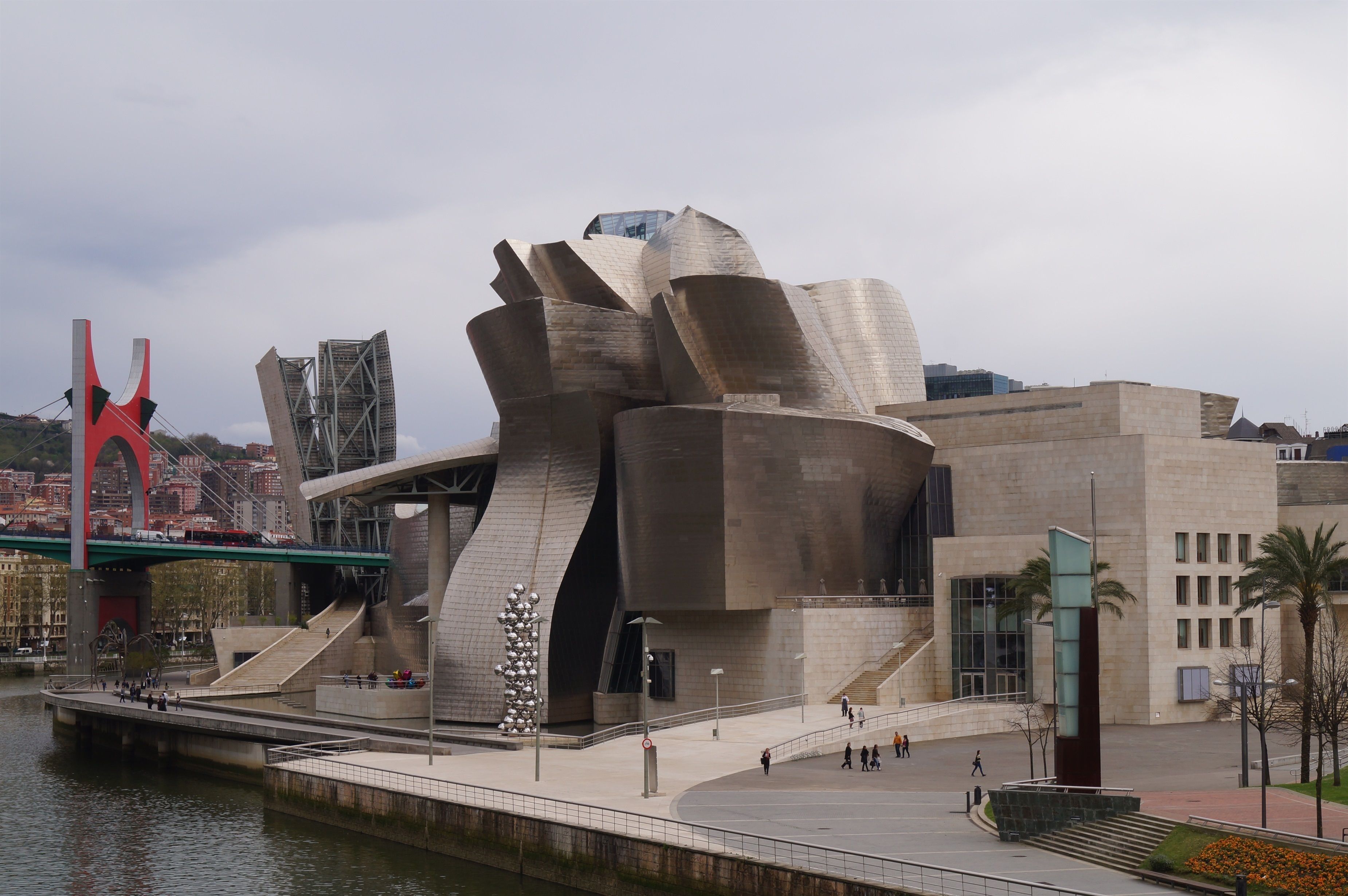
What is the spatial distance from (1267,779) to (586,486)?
2988cm

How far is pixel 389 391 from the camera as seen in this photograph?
91562 millimetres

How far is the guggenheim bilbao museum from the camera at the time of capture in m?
48.6

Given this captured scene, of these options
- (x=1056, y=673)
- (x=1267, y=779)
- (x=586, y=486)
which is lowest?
(x=1267, y=779)

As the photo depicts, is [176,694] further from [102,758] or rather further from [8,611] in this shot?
[8,611]

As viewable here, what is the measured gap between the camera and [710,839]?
26.8m

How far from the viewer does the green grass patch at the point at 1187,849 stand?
882 inches

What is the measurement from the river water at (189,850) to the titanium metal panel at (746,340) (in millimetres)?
22549

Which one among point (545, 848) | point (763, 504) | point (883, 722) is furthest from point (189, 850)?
point (763, 504)

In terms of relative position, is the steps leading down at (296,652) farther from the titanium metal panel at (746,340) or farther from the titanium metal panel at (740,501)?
the titanium metal panel at (746,340)

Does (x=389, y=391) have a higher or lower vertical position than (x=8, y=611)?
higher

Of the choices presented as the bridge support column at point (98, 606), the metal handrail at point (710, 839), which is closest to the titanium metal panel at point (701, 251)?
the metal handrail at point (710, 839)

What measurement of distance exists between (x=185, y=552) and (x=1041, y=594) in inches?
2365

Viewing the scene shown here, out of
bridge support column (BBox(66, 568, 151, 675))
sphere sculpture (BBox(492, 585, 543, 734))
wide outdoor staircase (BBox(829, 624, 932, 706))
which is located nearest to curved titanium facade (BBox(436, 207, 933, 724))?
wide outdoor staircase (BBox(829, 624, 932, 706))

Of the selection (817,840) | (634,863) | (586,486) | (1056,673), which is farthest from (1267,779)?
(586,486)
